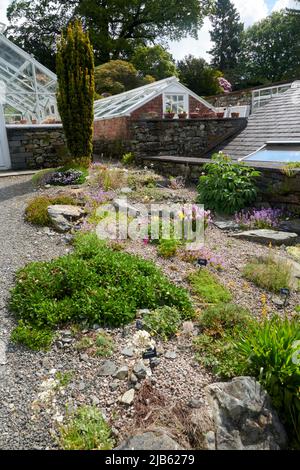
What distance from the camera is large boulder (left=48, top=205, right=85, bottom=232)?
203 inches

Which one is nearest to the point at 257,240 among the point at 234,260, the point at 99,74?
the point at 234,260

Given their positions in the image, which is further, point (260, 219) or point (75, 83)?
point (75, 83)

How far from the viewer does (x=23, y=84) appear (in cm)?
1185

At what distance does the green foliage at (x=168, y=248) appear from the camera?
439 centimetres

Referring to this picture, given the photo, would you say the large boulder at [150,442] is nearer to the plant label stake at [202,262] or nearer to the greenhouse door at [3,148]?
the plant label stake at [202,262]

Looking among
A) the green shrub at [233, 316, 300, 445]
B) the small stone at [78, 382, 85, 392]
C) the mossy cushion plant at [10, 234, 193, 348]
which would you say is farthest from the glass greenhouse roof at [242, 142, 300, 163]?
the small stone at [78, 382, 85, 392]

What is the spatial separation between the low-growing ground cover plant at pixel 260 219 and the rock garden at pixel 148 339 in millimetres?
408

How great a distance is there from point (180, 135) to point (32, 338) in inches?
369

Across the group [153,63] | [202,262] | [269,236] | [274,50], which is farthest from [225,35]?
[202,262]

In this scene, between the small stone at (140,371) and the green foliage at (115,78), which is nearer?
the small stone at (140,371)

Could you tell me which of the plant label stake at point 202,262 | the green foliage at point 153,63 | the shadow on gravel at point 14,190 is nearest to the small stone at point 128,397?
the plant label stake at point 202,262

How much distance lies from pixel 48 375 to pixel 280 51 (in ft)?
139

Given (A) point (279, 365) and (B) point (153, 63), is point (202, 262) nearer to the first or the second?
(A) point (279, 365)

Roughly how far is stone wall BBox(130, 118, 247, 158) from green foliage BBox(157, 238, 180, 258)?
265 inches
